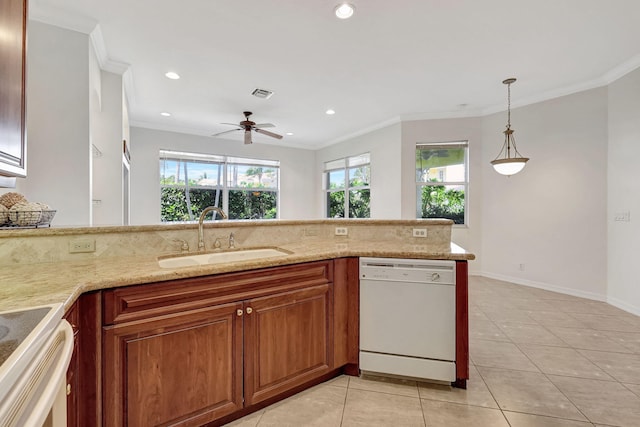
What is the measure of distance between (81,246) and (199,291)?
0.86 metres

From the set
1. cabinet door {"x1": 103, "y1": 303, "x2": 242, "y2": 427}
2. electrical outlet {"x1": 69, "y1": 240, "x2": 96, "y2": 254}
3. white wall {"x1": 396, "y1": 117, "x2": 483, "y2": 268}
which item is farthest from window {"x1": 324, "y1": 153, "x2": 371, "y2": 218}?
electrical outlet {"x1": 69, "y1": 240, "x2": 96, "y2": 254}

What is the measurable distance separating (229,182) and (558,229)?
6094mm

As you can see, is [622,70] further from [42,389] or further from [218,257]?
[42,389]

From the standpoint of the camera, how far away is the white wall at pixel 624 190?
10.3 feet

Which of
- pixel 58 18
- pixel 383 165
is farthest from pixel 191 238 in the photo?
pixel 383 165

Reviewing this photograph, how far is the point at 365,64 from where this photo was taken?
3236mm

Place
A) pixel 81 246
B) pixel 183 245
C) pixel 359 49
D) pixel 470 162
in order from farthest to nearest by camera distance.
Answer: pixel 470 162 → pixel 359 49 → pixel 183 245 → pixel 81 246

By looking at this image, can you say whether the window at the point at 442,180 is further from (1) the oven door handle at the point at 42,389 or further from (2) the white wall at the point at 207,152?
(1) the oven door handle at the point at 42,389

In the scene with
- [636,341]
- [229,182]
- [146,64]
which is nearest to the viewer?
[636,341]

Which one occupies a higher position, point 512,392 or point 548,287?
point 548,287

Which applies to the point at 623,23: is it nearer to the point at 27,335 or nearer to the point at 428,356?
the point at 428,356

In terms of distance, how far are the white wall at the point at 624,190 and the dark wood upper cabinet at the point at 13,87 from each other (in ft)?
16.9

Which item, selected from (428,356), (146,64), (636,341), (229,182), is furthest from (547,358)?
(229,182)

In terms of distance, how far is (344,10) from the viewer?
229cm
